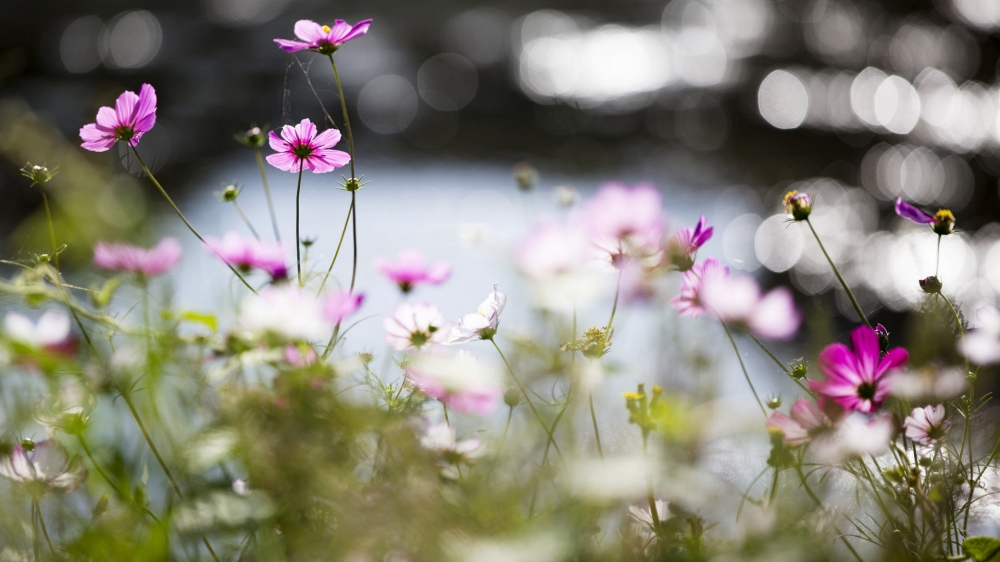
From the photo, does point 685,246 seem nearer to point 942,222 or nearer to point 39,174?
point 942,222

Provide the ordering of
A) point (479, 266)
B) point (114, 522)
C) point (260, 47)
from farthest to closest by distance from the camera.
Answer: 1. point (260, 47)
2. point (479, 266)
3. point (114, 522)

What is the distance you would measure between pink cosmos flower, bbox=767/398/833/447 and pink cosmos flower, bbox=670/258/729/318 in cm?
8

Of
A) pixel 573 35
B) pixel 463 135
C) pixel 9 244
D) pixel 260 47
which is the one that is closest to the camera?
pixel 9 244

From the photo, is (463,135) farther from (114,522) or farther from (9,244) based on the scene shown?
(114,522)

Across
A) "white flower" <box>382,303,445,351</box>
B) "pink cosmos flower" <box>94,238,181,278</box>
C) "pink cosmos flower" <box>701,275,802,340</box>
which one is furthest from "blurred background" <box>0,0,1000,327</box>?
"pink cosmos flower" <box>701,275,802,340</box>

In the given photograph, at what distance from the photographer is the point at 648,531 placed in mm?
429

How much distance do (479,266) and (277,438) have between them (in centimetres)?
63

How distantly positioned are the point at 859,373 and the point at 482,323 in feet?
0.64

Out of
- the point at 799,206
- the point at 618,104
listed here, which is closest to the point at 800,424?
the point at 799,206

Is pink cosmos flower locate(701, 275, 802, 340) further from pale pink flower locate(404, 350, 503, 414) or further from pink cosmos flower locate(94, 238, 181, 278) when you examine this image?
pink cosmos flower locate(94, 238, 181, 278)

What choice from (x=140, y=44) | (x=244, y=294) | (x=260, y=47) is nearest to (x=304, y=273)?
(x=244, y=294)

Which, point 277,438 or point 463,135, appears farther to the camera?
point 463,135

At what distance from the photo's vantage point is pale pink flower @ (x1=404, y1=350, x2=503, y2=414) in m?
0.33

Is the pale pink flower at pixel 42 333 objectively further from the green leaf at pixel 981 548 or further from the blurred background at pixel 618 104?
the blurred background at pixel 618 104
